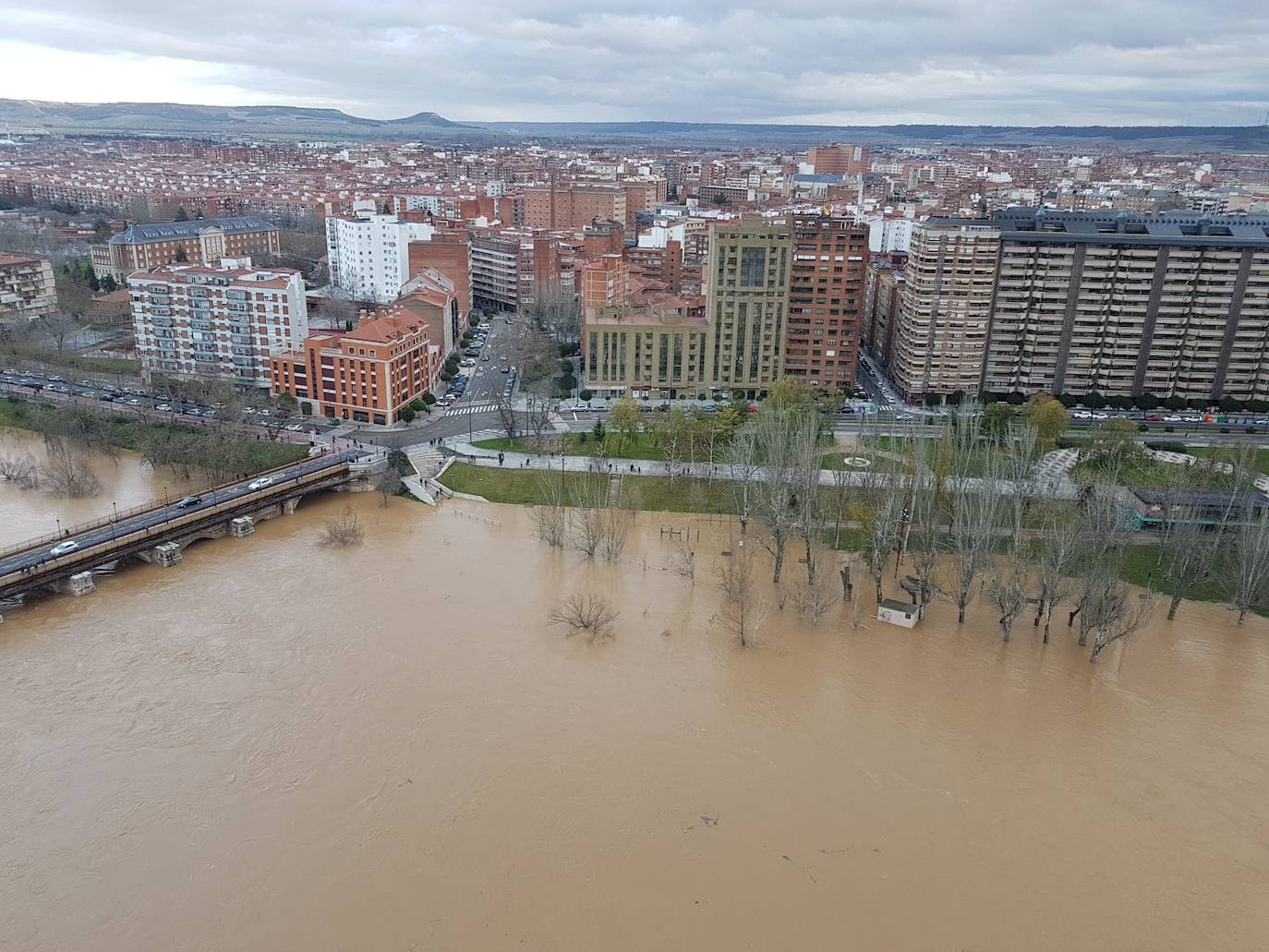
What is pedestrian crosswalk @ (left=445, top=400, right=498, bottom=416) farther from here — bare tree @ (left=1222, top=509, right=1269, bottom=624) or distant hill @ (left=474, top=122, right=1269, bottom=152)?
distant hill @ (left=474, top=122, right=1269, bottom=152)

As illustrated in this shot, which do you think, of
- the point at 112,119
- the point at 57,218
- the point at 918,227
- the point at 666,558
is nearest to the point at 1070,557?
the point at 666,558

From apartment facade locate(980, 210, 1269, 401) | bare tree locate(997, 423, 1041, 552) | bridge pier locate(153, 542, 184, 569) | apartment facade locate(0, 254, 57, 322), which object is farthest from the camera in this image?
apartment facade locate(0, 254, 57, 322)

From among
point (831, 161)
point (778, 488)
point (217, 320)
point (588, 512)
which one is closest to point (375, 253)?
point (217, 320)

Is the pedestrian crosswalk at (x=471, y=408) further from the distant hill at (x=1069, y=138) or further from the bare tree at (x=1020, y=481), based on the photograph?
the distant hill at (x=1069, y=138)

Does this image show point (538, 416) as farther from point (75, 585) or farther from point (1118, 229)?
point (1118, 229)

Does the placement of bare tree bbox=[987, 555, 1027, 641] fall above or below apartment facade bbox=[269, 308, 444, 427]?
below

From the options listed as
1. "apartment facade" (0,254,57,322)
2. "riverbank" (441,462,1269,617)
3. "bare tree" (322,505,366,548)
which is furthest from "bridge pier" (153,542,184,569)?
"apartment facade" (0,254,57,322)
